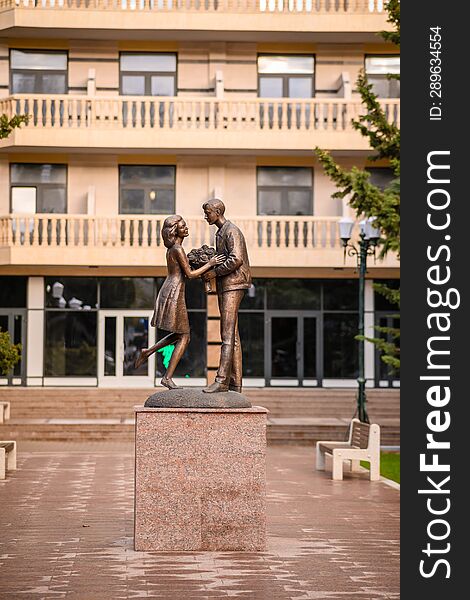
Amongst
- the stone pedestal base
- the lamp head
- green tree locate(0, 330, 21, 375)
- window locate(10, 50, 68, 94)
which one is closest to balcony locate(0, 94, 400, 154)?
window locate(10, 50, 68, 94)

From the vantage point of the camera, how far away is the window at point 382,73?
35.6 meters

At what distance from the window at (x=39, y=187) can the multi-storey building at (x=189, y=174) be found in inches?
1.6

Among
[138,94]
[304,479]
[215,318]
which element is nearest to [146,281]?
[215,318]

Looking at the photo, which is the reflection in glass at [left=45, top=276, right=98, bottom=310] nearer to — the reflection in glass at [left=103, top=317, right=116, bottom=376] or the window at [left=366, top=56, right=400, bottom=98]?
the reflection in glass at [left=103, top=317, right=116, bottom=376]

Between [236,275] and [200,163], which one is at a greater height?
[200,163]

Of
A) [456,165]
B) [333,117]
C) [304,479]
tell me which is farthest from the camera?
[333,117]

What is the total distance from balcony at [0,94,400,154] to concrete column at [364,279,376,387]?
14.9ft

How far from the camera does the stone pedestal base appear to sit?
11.6m

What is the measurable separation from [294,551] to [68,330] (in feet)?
79.9

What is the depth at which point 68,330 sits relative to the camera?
35.5 meters

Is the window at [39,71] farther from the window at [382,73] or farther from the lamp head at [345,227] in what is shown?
the lamp head at [345,227]

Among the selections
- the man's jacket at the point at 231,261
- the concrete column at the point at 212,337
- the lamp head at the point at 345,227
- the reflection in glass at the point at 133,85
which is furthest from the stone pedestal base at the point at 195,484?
the reflection in glass at the point at 133,85

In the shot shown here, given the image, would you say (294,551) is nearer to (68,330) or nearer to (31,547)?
(31,547)

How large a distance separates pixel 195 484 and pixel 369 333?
24178mm
